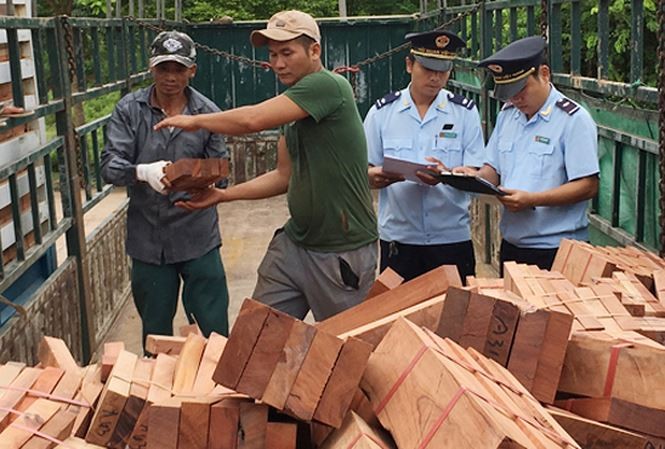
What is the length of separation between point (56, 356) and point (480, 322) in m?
1.66

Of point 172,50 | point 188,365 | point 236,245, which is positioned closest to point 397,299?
point 188,365

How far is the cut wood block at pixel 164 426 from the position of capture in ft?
9.41

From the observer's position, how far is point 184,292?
570cm

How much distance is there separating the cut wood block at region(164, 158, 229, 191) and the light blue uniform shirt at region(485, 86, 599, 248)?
1.40 m

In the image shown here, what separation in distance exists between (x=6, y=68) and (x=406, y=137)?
2160 mm

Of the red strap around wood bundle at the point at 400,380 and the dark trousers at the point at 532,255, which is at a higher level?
the red strap around wood bundle at the point at 400,380

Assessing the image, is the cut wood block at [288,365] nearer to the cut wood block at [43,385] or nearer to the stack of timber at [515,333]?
the stack of timber at [515,333]

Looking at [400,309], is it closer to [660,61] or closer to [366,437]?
[366,437]

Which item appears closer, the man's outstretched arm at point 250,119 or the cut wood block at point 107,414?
the cut wood block at point 107,414

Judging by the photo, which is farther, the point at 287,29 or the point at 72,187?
the point at 72,187

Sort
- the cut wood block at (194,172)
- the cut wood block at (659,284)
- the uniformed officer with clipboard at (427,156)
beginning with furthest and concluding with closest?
the uniformed officer with clipboard at (427,156) → the cut wood block at (194,172) → the cut wood block at (659,284)

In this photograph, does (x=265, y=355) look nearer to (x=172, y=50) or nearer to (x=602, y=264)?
(x=602, y=264)

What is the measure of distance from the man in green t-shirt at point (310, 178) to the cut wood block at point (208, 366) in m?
1.01

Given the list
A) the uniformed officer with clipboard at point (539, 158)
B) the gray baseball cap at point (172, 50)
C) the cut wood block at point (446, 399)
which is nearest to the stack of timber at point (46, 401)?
the cut wood block at point (446, 399)
